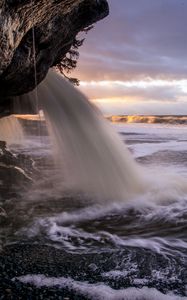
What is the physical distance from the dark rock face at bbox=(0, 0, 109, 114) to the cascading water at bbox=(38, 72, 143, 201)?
46.8 inches

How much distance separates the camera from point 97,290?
11.3 ft

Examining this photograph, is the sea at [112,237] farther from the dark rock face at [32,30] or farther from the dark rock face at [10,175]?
the dark rock face at [32,30]

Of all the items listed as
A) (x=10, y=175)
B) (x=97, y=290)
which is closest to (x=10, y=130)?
(x=10, y=175)

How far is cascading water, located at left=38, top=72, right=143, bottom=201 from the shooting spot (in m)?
9.23

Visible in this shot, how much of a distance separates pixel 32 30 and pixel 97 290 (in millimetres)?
4930

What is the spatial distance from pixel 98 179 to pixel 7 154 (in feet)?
8.23

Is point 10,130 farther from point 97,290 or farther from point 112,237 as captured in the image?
point 97,290

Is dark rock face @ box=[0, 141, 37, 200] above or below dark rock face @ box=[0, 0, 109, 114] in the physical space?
below

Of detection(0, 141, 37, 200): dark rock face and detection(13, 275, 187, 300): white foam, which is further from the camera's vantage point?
detection(0, 141, 37, 200): dark rock face

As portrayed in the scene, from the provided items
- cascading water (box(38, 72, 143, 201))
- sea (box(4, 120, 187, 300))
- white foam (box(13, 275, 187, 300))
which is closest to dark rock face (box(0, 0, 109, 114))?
cascading water (box(38, 72, 143, 201))

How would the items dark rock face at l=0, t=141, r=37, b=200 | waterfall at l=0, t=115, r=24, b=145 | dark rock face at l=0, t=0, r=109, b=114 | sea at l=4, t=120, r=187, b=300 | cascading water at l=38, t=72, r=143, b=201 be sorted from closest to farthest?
sea at l=4, t=120, r=187, b=300 → dark rock face at l=0, t=0, r=109, b=114 → dark rock face at l=0, t=141, r=37, b=200 → cascading water at l=38, t=72, r=143, b=201 → waterfall at l=0, t=115, r=24, b=145

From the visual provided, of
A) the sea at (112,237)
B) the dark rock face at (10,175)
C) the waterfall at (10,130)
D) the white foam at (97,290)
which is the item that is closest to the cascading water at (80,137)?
the dark rock face at (10,175)

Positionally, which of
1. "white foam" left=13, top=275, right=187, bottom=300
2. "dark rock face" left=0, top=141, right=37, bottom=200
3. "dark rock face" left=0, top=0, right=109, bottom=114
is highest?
"dark rock face" left=0, top=0, right=109, bottom=114

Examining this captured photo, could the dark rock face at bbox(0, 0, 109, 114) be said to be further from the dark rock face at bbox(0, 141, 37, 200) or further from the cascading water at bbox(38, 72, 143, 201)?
the dark rock face at bbox(0, 141, 37, 200)
